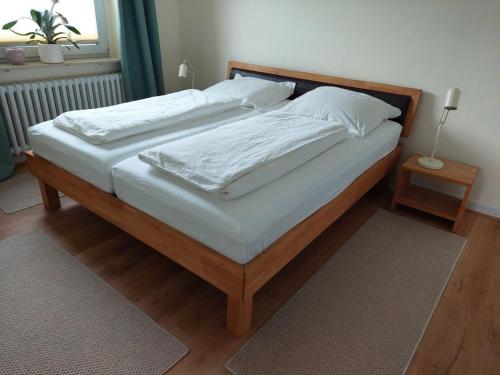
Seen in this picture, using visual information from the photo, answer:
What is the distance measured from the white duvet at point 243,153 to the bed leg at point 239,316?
0.43 meters

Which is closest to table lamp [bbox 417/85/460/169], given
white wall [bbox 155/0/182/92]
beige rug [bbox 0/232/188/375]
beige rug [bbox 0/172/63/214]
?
beige rug [bbox 0/232/188/375]

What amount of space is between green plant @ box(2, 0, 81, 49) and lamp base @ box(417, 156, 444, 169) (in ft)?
9.33

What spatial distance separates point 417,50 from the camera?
2443mm

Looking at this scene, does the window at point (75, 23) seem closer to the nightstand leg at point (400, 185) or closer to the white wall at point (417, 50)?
the white wall at point (417, 50)

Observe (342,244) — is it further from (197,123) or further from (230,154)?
(197,123)

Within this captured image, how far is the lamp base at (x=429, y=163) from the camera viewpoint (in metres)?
2.33

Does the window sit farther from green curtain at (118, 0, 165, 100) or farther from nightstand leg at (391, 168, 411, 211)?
nightstand leg at (391, 168, 411, 211)

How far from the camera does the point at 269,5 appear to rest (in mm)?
3035

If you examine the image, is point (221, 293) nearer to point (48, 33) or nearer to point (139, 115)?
point (139, 115)

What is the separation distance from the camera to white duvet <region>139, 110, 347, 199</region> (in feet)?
4.89

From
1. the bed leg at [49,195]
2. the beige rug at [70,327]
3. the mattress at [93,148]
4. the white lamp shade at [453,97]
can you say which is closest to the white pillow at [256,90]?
the mattress at [93,148]

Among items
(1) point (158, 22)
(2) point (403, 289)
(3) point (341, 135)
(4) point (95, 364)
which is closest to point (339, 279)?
(2) point (403, 289)

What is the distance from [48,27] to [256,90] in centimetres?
172

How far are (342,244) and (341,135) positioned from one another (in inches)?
25.8
